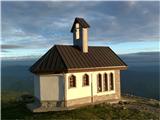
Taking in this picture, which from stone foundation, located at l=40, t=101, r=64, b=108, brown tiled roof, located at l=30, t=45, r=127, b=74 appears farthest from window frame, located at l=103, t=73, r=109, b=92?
stone foundation, located at l=40, t=101, r=64, b=108

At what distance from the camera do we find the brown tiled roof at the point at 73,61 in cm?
2803

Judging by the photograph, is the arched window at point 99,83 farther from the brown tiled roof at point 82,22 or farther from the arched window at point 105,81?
the brown tiled roof at point 82,22

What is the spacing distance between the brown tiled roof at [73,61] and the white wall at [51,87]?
26.7 inches

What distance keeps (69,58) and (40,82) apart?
355cm

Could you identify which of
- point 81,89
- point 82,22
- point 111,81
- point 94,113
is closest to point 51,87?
point 81,89

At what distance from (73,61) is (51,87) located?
Answer: 127 inches

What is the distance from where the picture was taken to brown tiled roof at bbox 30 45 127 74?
28.0 metres

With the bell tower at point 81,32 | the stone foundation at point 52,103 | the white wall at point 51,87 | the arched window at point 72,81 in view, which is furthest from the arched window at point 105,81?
the stone foundation at point 52,103

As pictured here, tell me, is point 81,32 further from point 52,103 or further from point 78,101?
point 52,103

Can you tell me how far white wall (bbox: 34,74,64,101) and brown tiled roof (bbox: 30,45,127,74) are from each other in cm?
68

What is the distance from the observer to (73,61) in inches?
1148

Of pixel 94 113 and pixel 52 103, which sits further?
pixel 52 103

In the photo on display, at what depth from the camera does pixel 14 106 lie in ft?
101

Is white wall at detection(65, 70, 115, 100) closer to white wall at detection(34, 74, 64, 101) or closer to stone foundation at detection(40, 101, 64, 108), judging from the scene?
white wall at detection(34, 74, 64, 101)
